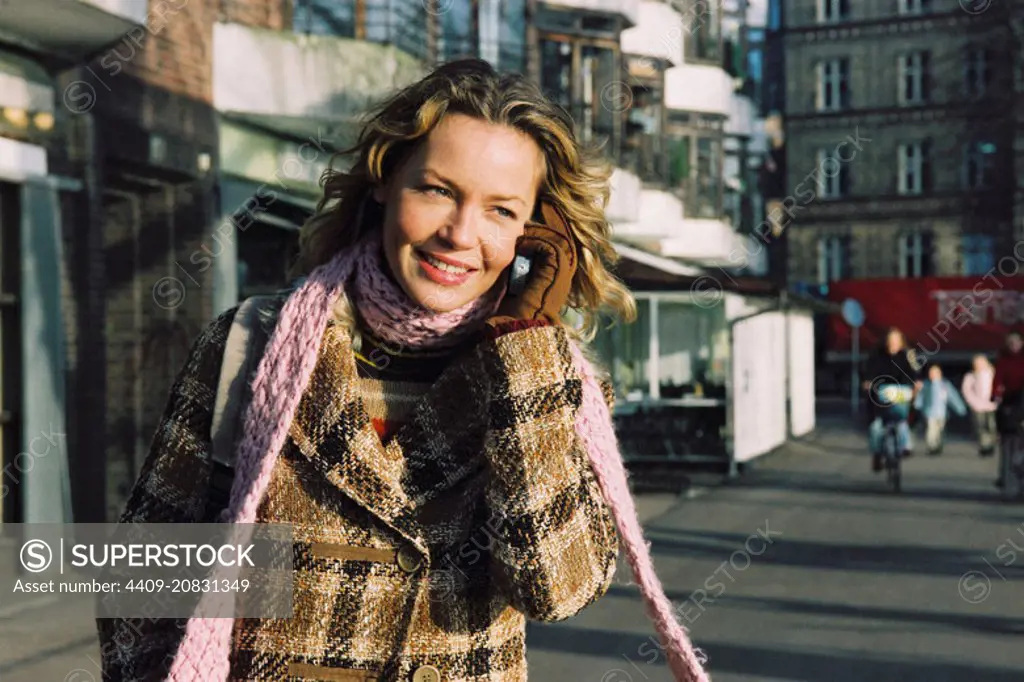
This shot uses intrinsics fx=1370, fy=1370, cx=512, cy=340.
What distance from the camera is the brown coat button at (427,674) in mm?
2299

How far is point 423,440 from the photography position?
7.78ft

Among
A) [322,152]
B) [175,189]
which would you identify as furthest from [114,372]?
[322,152]

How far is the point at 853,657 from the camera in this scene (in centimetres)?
764

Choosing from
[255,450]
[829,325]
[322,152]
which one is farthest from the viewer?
[829,325]

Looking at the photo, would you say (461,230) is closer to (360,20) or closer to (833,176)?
(360,20)

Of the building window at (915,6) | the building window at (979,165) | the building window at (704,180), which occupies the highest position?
the building window at (915,6)

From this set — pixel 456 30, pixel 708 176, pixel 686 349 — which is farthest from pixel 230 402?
pixel 708 176

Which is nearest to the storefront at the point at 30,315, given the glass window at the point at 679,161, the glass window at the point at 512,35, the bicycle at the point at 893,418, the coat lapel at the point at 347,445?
the coat lapel at the point at 347,445

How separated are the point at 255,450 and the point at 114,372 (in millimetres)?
9209

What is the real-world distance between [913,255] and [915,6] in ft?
31.6

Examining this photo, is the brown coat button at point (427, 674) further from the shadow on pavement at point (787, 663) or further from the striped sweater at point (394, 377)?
the shadow on pavement at point (787, 663)

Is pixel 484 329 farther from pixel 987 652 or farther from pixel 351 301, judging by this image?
pixel 987 652

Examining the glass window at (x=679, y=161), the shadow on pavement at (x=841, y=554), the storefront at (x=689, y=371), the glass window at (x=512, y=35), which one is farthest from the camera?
the glass window at (x=679, y=161)

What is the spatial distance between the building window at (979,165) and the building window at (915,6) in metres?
5.51
